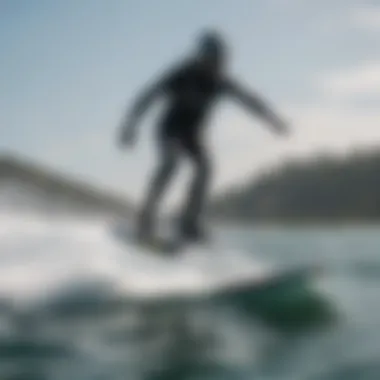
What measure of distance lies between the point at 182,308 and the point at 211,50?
40 cm

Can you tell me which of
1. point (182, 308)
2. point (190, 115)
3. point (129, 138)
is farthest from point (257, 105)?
point (182, 308)

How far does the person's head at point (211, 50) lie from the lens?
1.65m

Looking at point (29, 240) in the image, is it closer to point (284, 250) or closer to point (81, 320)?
point (81, 320)

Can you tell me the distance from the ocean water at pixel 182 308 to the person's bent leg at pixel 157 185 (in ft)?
0.15

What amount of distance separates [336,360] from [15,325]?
0.48 metres

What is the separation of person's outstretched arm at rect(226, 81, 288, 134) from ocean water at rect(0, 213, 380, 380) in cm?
16

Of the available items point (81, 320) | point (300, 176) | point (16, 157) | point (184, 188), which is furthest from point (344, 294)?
point (16, 157)

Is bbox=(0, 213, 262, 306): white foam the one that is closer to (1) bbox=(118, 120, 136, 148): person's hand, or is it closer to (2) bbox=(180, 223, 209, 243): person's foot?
(2) bbox=(180, 223, 209, 243): person's foot

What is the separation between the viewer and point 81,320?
63.3 inches

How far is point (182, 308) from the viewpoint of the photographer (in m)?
1.64

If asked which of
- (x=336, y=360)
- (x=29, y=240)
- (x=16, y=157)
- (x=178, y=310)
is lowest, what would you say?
(x=336, y=360)

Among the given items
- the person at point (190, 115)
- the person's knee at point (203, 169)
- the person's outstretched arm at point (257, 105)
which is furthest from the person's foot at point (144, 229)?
the person's outstretched arm at point (257, 105)

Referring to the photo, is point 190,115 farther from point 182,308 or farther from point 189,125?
point 182,308

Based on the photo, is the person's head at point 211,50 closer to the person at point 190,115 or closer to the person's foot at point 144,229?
the person at point 190,115
